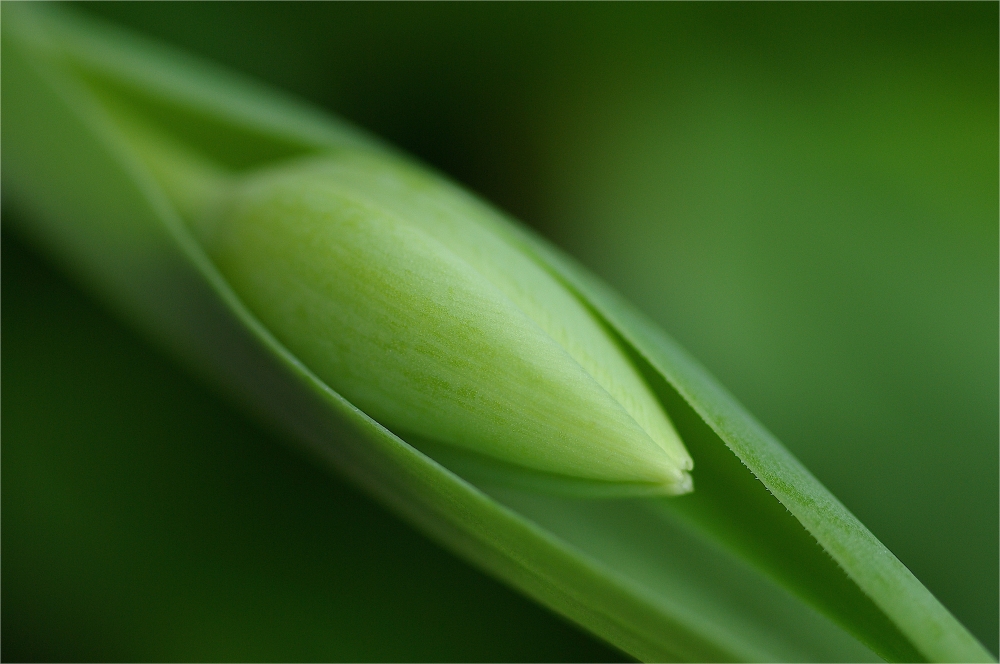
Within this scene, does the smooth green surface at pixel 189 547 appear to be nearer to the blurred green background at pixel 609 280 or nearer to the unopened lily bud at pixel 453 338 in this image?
the blurred green background at pixel 609 280

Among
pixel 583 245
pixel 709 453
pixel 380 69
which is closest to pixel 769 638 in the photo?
pixel 709 453

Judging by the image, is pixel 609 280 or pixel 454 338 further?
pixel 609 280

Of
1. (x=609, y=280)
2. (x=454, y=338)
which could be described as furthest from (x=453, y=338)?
(x=609, y=280)

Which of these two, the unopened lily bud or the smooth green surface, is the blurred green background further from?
the unopened lily bud

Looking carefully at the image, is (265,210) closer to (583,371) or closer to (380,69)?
(583,371)

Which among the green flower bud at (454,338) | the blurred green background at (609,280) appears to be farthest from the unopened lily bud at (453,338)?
the blurred green background at (609,280)

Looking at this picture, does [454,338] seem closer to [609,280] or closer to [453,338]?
[453,338]
